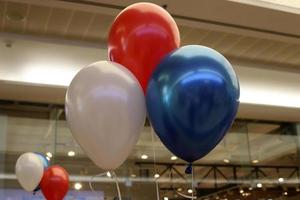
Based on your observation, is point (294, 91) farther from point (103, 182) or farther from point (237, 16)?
point (103, 182)

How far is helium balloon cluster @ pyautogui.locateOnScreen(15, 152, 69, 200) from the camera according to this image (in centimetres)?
410

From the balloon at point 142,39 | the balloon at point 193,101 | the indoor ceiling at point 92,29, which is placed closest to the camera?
the balloon at point 193,101

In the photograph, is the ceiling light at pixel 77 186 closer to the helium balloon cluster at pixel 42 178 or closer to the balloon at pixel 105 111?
the helium balloon cluster at pixel 42 178

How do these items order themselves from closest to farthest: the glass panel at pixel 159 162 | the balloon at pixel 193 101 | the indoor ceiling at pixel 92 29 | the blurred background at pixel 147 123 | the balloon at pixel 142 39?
the balloon at pixel 193 101
the balloon at pixel 142 39
the indoor ceiling at pixel 92 29
the blurred background at pixel 147 123
the glass panel at pixel 159 162

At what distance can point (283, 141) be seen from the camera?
7047mm

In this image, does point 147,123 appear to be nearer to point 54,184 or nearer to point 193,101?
point 54,184

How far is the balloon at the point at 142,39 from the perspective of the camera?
6.98ft

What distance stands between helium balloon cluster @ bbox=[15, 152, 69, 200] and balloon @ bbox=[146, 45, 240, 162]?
2466 mm

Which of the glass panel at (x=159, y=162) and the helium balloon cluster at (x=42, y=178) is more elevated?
the glass panel at (x=159, y=162)

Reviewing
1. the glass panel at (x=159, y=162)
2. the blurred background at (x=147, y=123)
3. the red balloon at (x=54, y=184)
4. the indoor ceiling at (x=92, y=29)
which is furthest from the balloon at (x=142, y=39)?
the glass panel at (x=159, y=162)

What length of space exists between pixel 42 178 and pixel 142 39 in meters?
2.45

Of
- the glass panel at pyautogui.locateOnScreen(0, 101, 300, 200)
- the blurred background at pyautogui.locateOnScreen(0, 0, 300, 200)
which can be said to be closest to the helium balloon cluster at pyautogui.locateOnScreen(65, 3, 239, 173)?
the blurred background at pyautogui.locateOnScreen(0, 0, 300, 200)

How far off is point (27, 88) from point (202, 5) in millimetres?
2161

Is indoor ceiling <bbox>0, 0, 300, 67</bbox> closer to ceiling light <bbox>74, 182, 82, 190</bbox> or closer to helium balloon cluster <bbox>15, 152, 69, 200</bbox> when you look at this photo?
helium balloon cluster <bbox>15, 152, 69, 200</bbox>
